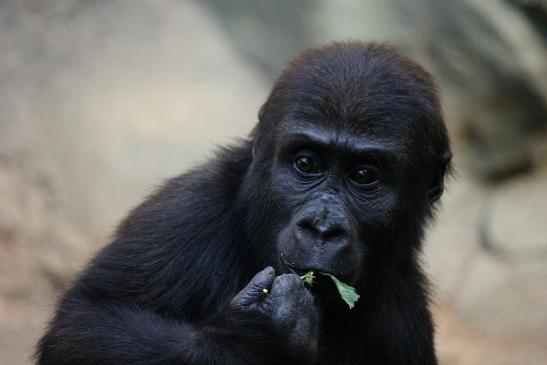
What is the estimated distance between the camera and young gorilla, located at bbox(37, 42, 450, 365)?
6.59 meters

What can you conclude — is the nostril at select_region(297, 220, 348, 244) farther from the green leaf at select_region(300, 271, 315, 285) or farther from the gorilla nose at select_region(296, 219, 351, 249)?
the green leaf at select_region(300, 271, 315, 285)

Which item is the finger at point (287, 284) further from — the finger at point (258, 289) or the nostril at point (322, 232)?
the nostril at point (322, 232)

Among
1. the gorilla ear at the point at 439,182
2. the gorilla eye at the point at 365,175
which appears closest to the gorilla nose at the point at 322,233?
the gorilla eye at the point at 365,175

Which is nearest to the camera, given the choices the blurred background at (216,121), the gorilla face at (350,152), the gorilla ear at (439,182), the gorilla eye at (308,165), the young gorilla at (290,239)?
the young gorilla at (290,239)


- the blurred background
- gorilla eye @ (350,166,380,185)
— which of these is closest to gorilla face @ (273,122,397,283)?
gorilla eye @ (350,166,380,185)

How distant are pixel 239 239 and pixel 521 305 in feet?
18.8

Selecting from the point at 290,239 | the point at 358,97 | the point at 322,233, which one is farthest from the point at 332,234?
the point at 358,97

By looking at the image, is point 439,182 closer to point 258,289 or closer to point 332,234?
point 332,234

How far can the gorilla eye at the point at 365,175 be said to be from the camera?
Answer: 22.7 ft

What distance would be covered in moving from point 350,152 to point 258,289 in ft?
A: 3.29

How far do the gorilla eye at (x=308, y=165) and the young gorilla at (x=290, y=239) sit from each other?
0.03 m

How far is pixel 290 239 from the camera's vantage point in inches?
257

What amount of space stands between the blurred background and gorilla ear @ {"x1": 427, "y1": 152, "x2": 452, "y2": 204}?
4121mm

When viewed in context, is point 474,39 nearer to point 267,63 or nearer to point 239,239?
point 267,63
